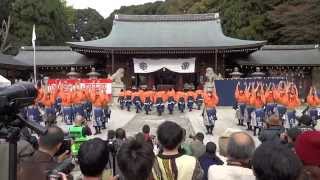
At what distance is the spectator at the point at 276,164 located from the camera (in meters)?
2.56

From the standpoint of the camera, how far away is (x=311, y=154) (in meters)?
3.07

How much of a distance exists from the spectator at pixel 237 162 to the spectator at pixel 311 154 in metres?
0.35

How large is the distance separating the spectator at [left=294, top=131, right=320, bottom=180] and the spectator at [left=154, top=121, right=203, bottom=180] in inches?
29.8

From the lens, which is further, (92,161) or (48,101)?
(48,101)

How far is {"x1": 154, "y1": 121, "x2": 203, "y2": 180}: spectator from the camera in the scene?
3.39 meters

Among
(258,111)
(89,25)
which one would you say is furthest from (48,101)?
(89,25)

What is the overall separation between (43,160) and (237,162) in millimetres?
1336

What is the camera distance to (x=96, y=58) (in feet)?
104

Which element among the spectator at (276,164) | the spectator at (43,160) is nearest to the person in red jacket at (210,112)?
the spectator at (43,160)

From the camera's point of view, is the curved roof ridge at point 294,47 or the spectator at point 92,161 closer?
the spectator at point 92,161

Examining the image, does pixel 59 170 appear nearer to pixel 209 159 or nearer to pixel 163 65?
pixel 209 159

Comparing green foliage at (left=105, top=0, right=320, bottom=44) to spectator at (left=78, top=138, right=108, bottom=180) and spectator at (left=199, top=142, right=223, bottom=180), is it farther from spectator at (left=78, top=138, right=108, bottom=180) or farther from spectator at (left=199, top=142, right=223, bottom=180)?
spectator at (left=78, top=138, right=108, bottom=180)

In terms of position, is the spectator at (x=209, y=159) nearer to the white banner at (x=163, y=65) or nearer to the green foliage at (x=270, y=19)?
the white banner at (x=163, y=65)

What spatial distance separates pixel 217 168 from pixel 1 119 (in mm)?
1474
